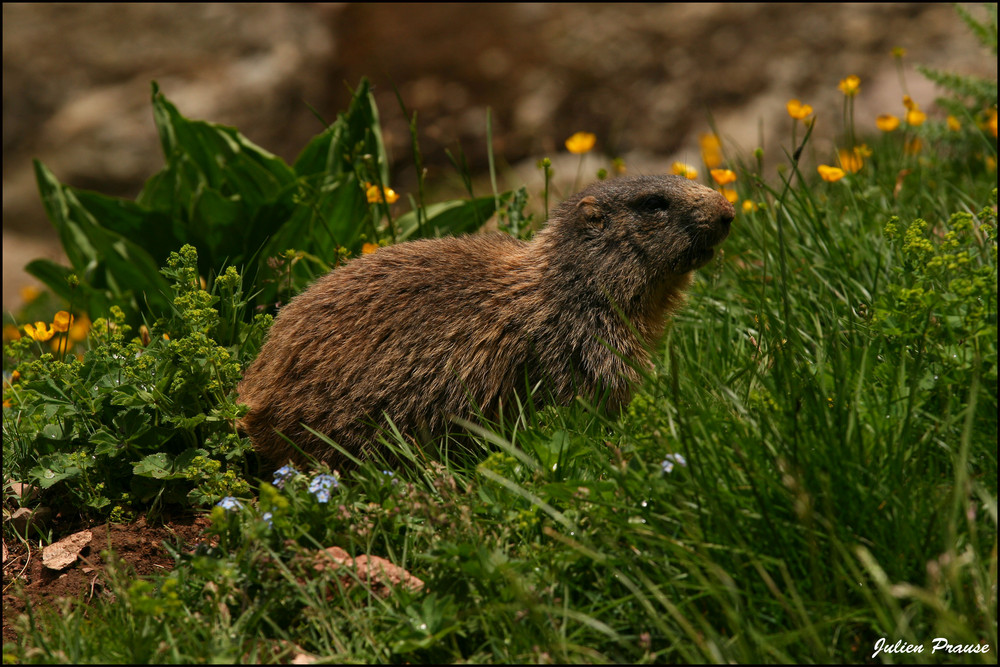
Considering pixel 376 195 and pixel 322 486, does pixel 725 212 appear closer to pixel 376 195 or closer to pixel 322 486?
pixel 376 195

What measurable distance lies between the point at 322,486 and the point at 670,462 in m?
1.17

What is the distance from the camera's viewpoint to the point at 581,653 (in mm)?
2453

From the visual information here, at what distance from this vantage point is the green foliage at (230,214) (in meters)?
4.87

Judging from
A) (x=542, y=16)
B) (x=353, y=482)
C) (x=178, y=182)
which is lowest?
(x=353, y=482)

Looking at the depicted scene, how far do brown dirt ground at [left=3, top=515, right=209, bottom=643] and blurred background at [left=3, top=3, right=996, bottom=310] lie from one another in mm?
5398

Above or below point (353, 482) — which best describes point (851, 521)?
above

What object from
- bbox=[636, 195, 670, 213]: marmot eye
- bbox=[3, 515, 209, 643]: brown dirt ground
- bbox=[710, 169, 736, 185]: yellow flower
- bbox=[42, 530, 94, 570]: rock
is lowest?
bbox=[3, 515, 209, 643]: brown dirt ground

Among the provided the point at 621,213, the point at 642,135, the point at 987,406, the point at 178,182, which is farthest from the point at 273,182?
the point at 642,135

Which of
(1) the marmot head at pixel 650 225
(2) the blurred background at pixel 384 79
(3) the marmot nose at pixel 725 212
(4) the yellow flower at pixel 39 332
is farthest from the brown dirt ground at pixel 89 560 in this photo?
(2) the blurred background at pixel 384 79

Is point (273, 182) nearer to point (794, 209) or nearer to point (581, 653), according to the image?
point (794, 209)

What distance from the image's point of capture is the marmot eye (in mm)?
4188

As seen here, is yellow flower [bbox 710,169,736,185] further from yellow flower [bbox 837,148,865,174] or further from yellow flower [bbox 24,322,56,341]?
yellow flower [bbox 24,322,56,341]

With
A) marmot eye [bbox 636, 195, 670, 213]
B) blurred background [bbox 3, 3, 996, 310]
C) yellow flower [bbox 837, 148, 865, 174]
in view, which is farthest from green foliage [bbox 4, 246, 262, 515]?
blurred background [bbox 3, 3, 996, 310]

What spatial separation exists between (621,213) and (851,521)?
211 cm
